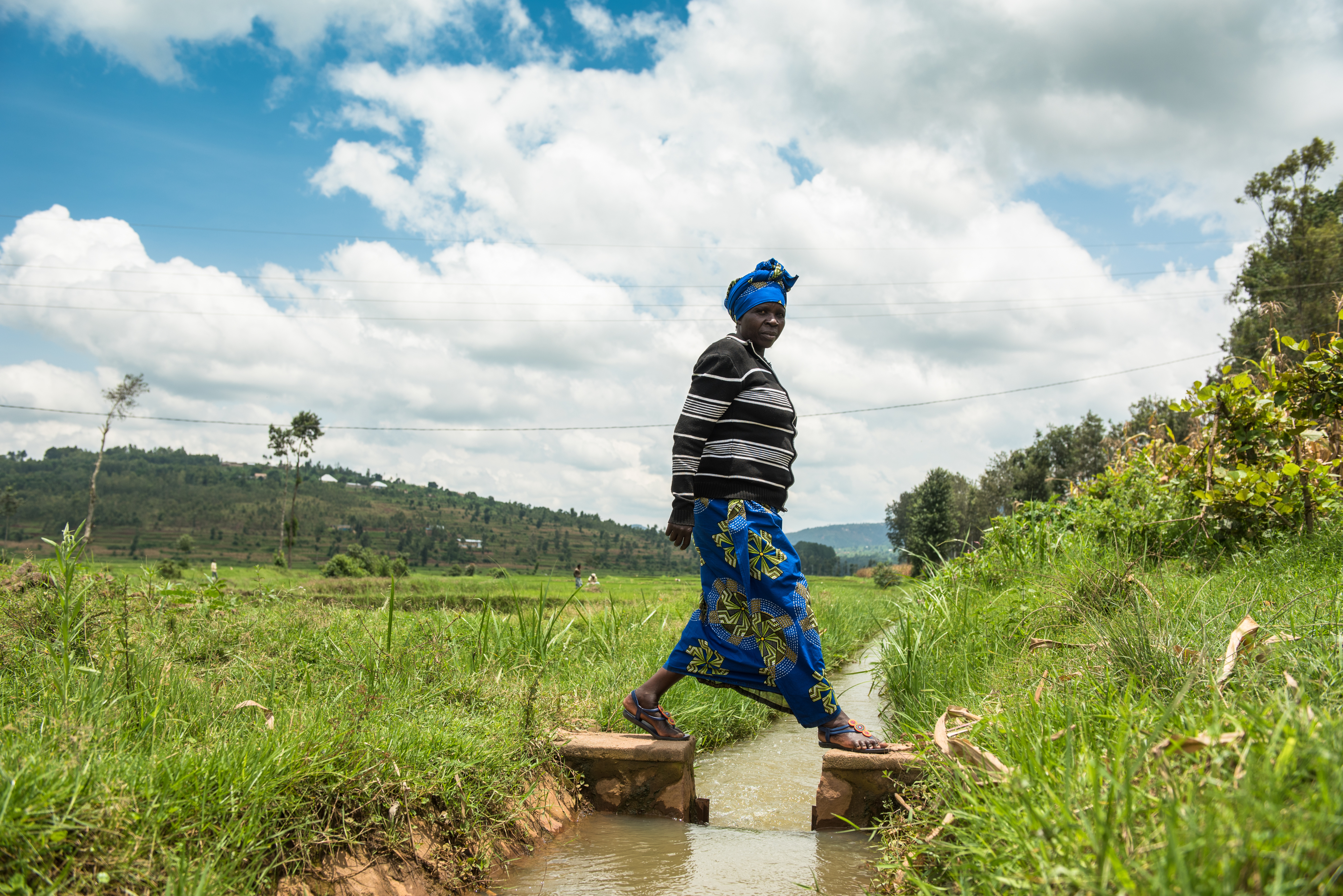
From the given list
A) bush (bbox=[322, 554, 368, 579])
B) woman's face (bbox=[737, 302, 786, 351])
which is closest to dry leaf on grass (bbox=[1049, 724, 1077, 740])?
woman's face (bbox=[737, 302, 786, 351])

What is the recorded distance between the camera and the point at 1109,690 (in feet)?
7.37

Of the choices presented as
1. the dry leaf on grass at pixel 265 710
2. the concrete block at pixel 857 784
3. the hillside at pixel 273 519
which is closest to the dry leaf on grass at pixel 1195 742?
the concrete block at pixel 857 784

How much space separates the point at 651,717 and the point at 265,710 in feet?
4.59

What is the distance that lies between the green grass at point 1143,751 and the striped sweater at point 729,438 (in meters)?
1.14

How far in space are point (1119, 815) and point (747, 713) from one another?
347 cm

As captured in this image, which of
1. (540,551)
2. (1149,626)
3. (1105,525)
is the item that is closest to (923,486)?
(1105,525)

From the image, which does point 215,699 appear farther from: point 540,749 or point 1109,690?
point 1109,690

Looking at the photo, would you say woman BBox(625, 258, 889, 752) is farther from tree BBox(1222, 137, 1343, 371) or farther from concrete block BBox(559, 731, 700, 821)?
tree BBox(1222, 137, 1343, 371)

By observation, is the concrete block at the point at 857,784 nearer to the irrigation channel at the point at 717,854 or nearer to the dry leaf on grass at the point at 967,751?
the irrigation channel at the point at 717,854

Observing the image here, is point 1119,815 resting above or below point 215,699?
above

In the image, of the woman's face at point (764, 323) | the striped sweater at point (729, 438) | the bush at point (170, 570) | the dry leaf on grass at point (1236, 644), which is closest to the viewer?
the dry leaf on grass at point (1236, 644)

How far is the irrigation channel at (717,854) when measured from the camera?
2.23m

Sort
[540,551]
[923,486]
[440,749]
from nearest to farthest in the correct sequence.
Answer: [440,749], [923,486], [540,551]

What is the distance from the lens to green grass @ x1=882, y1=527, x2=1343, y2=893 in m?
1.10
